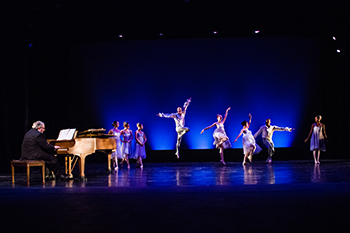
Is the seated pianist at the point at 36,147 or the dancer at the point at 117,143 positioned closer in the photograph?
the seated pianist at the point at 36,147

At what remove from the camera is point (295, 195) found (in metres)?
3.89

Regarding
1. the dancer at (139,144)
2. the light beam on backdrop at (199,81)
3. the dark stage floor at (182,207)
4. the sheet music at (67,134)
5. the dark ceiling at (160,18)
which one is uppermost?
the dark ceiling at (160,18)

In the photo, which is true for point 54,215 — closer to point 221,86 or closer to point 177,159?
point 177,159

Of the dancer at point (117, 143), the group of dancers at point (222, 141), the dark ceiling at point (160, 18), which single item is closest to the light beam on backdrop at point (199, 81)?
the dark ceiling at point (160, 18)

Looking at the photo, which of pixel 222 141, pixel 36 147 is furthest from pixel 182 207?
pixel 222 141

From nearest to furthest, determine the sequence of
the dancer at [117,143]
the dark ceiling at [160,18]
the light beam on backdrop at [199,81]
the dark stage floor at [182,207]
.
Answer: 1. the dark stage floor at [182,207]
2. the dark ceiling at [160,18]
3. the dancer at [117,143]
4. the light beam on backdrop at [199,81]

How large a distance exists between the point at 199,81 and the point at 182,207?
26.3 feet

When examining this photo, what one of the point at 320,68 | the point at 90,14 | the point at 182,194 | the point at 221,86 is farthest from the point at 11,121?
the point at 320,68

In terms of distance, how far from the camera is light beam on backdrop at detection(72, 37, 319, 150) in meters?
11.0

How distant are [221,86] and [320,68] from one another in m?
3.37

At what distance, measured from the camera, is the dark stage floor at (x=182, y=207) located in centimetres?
260

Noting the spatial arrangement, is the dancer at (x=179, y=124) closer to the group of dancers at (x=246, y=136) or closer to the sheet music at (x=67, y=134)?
the group of dancers at (x=246, y=136)

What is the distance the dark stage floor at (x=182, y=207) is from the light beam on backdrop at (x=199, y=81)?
6.15 m

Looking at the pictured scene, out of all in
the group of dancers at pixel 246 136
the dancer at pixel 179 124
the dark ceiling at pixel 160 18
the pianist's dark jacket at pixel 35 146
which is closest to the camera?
the pianist's dark jacket at pixel 35 146
